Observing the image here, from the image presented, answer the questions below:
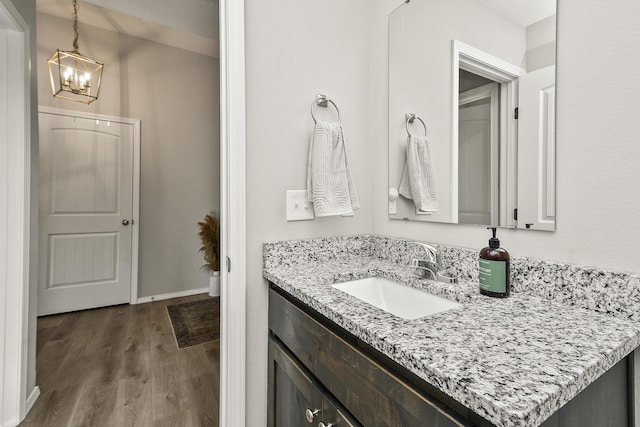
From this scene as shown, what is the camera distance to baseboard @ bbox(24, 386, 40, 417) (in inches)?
61.3

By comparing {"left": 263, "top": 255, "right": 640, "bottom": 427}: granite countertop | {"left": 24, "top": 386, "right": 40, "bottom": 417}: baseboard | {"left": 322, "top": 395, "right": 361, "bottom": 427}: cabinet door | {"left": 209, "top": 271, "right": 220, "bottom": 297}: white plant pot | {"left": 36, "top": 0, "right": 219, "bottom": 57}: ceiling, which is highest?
{"left": 36, "top": 0, "right": 219, "bottom": 57}: ceiling

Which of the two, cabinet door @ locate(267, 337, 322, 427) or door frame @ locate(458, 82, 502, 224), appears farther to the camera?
door frame @ locate(458, 82, 502, 224)

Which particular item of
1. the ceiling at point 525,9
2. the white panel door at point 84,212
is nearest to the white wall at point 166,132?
the white panel door at point 84,212

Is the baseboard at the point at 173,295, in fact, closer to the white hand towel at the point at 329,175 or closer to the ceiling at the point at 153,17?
the ceiling at the point at 153,17

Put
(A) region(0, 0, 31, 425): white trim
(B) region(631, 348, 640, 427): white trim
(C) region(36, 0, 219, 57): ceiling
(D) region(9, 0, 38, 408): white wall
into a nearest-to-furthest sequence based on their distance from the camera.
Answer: (B) region(631, 348, 640, 427): white trim < (A) region(0, 0, 31, 425): white trim < (D) region(9, 0, 38, 408): white wall < (C) region(36, 0, 219, 57): ceiling

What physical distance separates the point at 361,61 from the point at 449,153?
0.60 meters

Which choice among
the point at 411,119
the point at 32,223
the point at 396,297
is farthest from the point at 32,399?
the point at 411,119

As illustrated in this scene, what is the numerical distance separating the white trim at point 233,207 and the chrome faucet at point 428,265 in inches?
23.5

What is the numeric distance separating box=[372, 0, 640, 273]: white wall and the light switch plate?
0.72m

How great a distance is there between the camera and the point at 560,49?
765 millimetres

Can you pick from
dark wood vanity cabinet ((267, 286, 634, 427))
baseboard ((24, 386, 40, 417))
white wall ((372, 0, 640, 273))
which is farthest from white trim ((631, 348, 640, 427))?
baseboard ((24, 386, 40, 417))

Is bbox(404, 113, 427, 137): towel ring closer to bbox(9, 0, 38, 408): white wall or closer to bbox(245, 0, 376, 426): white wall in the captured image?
bbox(245, 0, 376, 426): white wall

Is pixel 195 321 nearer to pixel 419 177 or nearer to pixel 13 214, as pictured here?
pixel 13 214

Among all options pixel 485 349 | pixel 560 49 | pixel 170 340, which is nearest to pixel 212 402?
pixel 170 340
